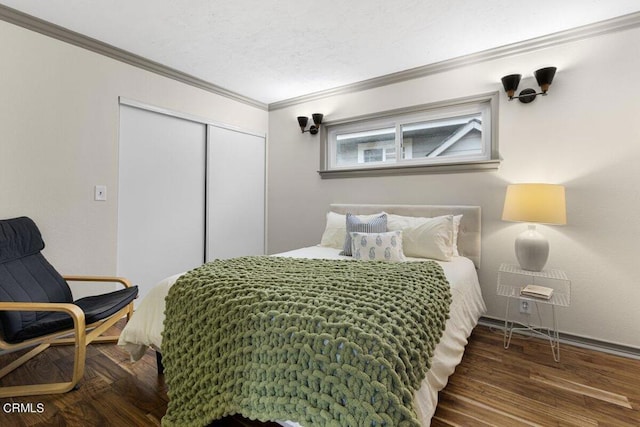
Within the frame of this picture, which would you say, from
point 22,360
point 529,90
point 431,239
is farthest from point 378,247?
point 22,360

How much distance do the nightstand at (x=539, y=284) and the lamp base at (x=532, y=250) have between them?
5 centimetres

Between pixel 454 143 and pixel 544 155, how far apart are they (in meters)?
0.73

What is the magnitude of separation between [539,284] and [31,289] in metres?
3.58

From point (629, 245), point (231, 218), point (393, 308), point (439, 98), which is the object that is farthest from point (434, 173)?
point (231, 218)

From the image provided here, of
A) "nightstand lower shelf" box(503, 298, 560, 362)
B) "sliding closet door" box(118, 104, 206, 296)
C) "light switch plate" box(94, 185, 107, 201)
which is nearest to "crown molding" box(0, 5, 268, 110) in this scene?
"sliding closet door" box(118, 104, 206, 296)

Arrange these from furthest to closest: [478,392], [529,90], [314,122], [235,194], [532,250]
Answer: [235,194] → [314,122] → [529,90] → [532,250] → [478,392]

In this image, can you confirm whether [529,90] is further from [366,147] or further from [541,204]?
[366,147]

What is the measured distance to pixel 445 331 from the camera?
1584 millimetres

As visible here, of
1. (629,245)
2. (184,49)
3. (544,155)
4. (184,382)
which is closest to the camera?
(184,382)

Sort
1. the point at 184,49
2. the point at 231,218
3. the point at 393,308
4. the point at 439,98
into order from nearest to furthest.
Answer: the point at 393,308 < the point at 184,49 < the point at 439,98 < the point at 231,218

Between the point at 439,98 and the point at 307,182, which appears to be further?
the point at 307,182

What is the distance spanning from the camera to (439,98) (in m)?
2.90

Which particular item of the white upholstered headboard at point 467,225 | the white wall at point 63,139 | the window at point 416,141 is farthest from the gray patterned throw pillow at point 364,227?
the white wall at point 63,139

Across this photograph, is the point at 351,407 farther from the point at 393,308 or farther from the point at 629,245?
the point at 629,245
